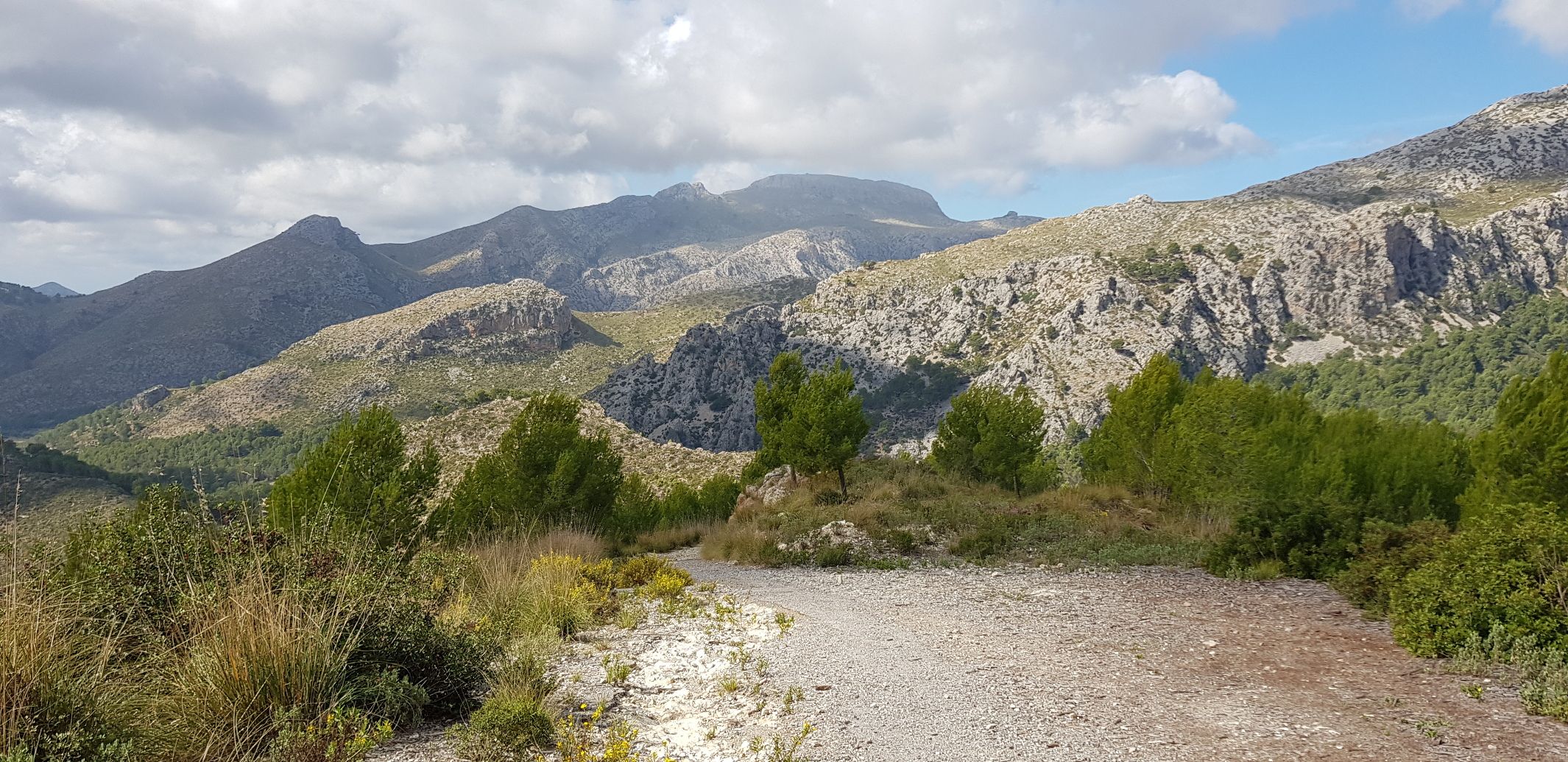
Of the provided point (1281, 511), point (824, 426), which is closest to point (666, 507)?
point (824, 426)

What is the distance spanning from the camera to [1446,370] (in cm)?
8588

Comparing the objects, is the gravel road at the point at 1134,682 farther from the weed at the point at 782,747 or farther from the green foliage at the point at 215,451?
the green foliage at the point at 215,451

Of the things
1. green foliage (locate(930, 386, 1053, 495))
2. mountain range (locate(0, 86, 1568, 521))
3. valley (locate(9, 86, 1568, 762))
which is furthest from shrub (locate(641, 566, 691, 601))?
mountain range (locate(0, 86, 1568, 521))

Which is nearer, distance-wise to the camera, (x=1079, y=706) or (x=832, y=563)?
(x=1079, y=706)

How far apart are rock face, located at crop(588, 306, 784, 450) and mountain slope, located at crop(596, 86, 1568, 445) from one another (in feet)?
2.09

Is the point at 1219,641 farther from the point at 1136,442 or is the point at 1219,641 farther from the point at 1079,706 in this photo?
the point at 1136,442

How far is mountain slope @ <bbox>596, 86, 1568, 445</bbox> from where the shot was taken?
321ft

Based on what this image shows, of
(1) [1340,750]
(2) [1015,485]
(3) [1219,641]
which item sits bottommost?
(2) [1015,485]

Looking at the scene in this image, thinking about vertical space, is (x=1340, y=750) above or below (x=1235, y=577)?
above

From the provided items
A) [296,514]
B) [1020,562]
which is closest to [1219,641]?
[1020,562]

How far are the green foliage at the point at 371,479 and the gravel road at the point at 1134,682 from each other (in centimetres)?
911

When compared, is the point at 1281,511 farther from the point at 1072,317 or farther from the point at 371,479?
the point at 1072,317

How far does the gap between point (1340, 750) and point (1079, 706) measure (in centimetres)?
163

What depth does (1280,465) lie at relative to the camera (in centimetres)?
1485
